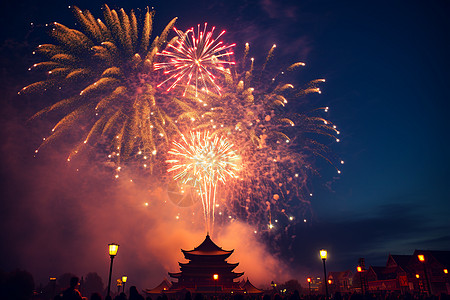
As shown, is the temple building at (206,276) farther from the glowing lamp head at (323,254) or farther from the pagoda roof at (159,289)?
the glowing lamp head at (323,254)

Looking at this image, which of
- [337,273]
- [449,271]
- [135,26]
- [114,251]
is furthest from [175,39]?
[337,273]

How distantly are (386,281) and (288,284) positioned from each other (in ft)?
205

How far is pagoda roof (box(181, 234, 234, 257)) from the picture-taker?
141 feet

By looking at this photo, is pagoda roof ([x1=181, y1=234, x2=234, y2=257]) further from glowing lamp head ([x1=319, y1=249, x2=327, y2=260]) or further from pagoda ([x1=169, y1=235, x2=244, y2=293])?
glowing lamp head ([x1=319, y1=249, x2=327, y2=260])

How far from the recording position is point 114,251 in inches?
555

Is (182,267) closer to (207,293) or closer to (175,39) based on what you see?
(207,293)

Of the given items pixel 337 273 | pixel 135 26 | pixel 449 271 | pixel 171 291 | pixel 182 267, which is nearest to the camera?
pixel 135 26

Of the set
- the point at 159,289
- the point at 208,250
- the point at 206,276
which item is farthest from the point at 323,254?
the point at 159,289

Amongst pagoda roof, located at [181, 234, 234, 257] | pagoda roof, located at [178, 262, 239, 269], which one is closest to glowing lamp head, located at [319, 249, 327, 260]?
pagoda roof, located at [178, 262, 239, 269]

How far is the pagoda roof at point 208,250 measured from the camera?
43125 millimetres

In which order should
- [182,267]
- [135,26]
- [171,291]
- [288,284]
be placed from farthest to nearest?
[288,284]
[182,267]
[171,291]
[135,26]

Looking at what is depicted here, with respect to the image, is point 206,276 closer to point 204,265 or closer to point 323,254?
point 204,265

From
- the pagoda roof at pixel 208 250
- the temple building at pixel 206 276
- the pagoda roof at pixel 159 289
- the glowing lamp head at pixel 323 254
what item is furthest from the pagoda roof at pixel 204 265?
the glowing lamp head at pixel 323 254

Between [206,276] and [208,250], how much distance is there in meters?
4.02
